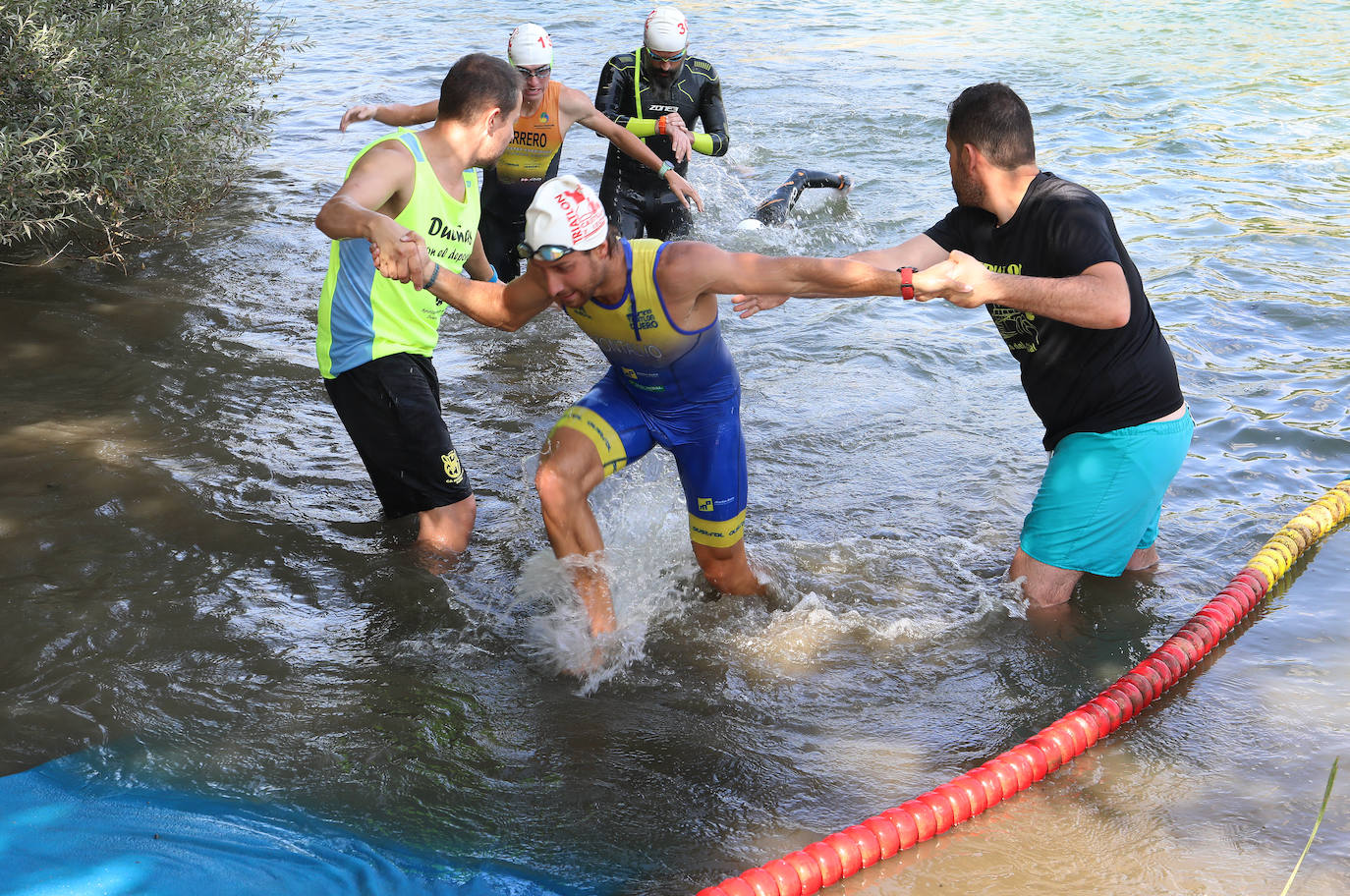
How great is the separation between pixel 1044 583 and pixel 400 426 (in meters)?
2.94

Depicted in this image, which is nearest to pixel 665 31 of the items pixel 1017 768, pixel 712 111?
pixel 712 111

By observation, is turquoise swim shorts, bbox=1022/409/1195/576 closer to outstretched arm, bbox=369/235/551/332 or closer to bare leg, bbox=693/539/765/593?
bare leg, bbox=693/539/765/593

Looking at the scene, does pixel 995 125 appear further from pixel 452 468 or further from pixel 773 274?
pixel 452 468

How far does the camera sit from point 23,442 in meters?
5.77

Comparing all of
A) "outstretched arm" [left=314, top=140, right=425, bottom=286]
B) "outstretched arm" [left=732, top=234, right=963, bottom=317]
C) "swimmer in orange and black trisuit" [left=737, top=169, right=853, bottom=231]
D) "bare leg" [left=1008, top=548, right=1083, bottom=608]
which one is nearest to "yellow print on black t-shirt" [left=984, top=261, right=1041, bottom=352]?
"outstretched arm" [left=732, top=234, right=963, bottom=317]

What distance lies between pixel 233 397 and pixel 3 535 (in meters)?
1.90

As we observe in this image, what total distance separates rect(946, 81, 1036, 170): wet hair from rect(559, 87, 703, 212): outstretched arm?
3.14m

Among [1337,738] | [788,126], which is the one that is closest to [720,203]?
[788,126]

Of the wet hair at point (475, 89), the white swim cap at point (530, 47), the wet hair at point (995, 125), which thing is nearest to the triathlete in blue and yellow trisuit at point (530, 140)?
the white swim cap at point (530, 47)

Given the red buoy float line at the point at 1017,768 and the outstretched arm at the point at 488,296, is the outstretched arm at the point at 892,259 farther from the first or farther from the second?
the red buoy float line at the point at 1017,768

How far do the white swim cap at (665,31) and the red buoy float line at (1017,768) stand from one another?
5.49 m

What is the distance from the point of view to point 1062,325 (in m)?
4.50

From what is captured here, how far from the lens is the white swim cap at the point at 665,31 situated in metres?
8.20

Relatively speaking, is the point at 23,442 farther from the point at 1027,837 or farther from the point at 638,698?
the point at 1027,837
